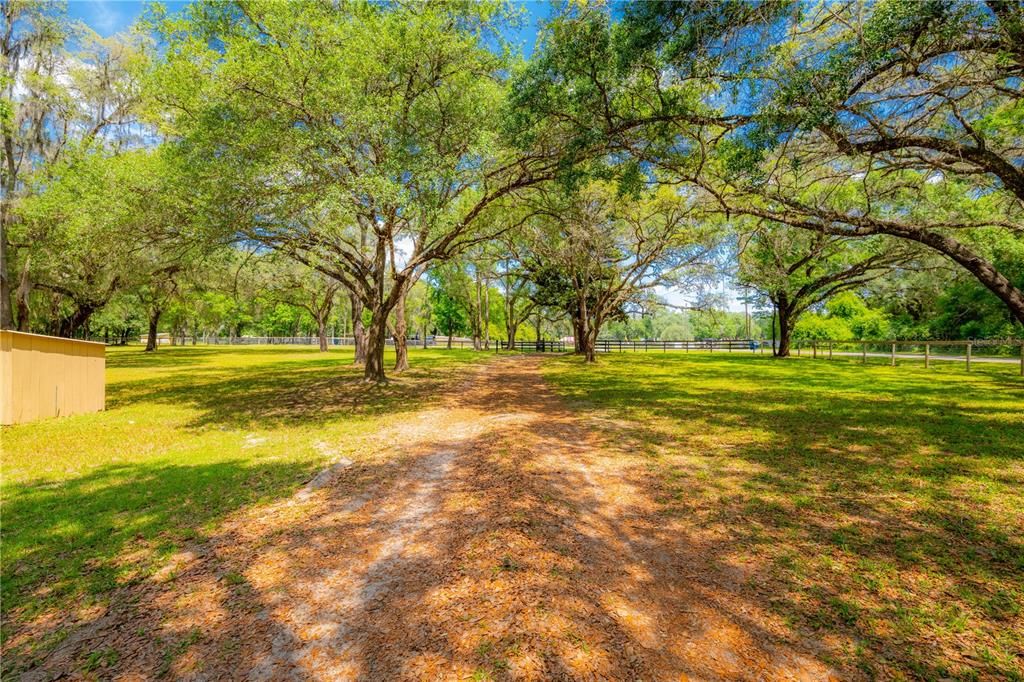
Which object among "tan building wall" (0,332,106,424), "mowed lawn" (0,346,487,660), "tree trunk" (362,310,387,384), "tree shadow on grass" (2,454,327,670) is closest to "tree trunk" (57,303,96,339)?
"mowed lawn" (0,346,487,660)

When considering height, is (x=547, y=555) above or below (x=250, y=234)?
below

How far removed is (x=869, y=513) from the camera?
4.20m

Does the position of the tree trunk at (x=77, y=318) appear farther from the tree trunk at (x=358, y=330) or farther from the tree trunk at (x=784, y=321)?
the tree trunk at (x=784, y=321)

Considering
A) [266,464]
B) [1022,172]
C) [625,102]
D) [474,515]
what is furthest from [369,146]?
[1022,172]

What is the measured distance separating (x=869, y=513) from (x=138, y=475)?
28.4 ft

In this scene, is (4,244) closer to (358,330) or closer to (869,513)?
(358,330)

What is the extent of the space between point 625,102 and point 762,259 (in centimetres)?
1718

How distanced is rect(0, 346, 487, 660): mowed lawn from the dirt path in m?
0.45

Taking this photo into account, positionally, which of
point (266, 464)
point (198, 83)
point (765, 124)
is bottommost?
point (266, 464)

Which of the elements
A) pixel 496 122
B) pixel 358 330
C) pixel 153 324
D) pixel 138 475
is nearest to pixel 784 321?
pixel 496 122

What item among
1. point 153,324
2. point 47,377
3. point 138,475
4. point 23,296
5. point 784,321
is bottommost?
point 138,475

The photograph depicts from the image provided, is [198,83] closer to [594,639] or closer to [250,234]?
[250,234]

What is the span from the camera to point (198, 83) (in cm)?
984

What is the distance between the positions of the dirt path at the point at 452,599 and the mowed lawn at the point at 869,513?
0.38 m
